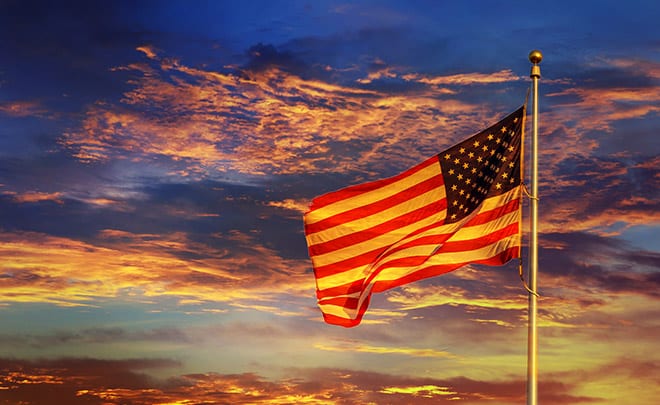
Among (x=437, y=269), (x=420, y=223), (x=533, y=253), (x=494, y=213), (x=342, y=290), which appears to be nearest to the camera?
(x=533, y=253)

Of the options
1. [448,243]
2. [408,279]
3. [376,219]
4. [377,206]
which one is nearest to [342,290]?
[408,279]

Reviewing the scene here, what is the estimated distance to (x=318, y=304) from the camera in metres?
22.2

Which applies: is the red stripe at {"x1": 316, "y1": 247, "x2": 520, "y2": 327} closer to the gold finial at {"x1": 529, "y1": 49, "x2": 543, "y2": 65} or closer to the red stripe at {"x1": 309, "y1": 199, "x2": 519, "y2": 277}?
the red stripe at {"x1": 309, "y1": 199, "x2": 519, "y2": 277}

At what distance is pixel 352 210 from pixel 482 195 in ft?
10.6

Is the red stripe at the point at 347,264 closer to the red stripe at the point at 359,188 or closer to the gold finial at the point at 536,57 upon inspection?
the red stripe at the point at 359,188

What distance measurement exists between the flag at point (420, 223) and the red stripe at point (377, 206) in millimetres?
25

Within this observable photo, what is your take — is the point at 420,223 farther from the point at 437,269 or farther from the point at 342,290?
the point at 342,290

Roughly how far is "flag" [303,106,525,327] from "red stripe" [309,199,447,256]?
25mm

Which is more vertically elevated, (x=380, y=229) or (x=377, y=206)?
(x=377, y=206)

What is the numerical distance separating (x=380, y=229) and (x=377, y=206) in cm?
58

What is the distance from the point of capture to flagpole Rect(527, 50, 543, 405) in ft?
64.2

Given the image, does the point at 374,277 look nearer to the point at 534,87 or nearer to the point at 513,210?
the point at 513,210

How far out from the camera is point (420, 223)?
21.8m

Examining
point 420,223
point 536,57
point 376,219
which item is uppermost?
point 536,57
